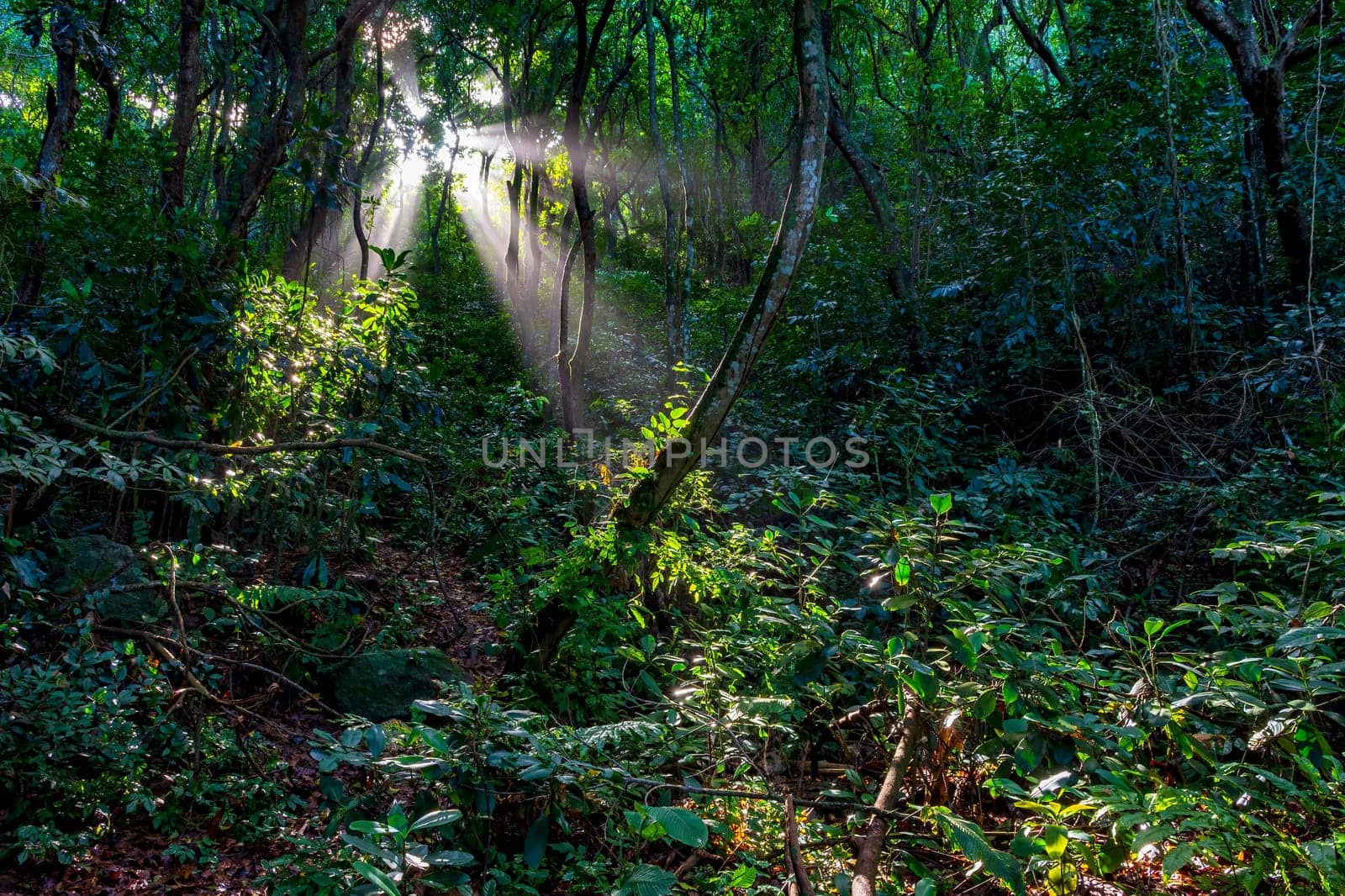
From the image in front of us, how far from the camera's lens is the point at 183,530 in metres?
4.95

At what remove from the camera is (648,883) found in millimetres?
1701

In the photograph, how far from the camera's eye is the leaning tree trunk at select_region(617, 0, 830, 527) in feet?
13.2

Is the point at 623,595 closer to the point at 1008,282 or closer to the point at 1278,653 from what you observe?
the point at 1278,653

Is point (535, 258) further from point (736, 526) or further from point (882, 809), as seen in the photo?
point (882, 809)

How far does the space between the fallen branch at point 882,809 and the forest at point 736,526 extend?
0.06 feet

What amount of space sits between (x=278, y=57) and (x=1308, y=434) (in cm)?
1400

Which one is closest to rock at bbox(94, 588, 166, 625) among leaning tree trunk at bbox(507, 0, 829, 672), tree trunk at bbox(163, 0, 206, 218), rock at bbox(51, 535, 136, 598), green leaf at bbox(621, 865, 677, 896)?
rock at bbox(51, 535, 136, 598)

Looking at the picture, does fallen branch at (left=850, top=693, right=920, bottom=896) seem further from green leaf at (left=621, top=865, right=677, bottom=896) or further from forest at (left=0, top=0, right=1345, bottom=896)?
green leaf at (left=621, top=865, right=677, bottom=896)

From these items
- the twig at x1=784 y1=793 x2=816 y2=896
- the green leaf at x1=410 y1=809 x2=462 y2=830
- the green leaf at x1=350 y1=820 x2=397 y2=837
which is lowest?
the twig at x1=784 y1=793 x2=816 y2=896

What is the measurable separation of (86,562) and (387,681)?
184 cm

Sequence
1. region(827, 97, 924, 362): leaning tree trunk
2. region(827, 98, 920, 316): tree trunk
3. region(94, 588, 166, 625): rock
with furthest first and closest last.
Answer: region(827, 98, 920, 316): tree trunk < region(827, 97, 924, 362): leaning tree trunk < region(94, 588, 166, 625): rock

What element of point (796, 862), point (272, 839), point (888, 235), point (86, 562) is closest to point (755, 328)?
point (796, 862)

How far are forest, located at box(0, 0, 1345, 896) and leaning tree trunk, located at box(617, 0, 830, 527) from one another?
0.09 ft

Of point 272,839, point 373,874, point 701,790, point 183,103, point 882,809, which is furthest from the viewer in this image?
point 183,103
